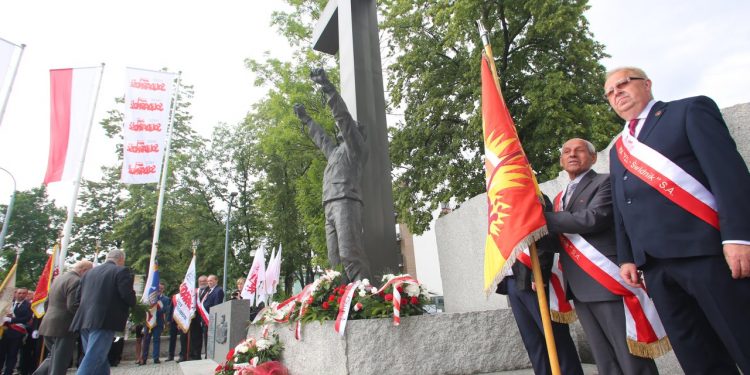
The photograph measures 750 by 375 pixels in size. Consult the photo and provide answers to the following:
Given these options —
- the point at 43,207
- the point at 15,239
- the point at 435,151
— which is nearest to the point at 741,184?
the point at 435,151

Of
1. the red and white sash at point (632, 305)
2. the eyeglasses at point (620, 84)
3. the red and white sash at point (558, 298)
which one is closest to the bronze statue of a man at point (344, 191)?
the red and white sash at point (558, 298)

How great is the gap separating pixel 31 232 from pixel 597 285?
153 ft

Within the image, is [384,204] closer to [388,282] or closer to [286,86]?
[388,282]

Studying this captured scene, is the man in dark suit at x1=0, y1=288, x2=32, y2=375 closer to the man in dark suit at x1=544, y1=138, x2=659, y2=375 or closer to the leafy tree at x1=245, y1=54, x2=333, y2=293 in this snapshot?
the leafy tree at x1=245, y1=54, x2=333, y2=293

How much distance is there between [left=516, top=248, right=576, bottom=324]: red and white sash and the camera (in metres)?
2.93

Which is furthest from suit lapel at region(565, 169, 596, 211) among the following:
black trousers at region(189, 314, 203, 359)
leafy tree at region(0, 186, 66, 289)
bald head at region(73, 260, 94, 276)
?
leafy tree at region(0, 186, 66, 289)

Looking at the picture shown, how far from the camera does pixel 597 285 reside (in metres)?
2.51

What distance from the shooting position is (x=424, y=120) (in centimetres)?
1692

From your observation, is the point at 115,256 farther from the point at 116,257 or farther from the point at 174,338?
the point at 174,338

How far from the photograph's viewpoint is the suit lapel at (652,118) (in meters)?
2.24

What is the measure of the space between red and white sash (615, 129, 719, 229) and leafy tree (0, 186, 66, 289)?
42.3 metres

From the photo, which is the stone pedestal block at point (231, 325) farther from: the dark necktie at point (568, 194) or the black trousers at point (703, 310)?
the black trousers at point (703, 310)

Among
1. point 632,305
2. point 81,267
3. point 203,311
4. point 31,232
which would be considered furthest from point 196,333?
point 31,232

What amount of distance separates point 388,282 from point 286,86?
14.8 m
